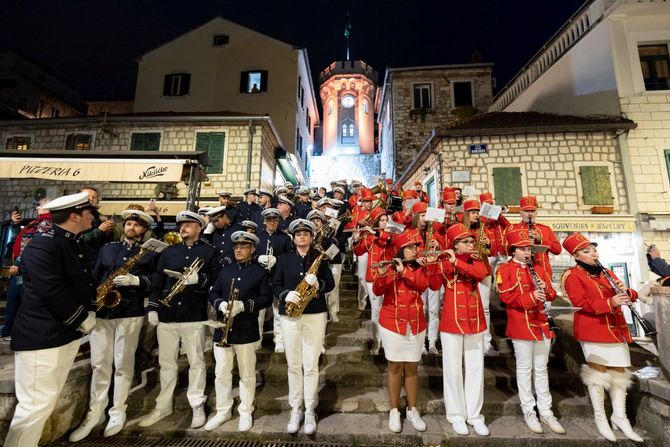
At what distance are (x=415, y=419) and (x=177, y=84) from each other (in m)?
20.9

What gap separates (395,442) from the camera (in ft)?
12.4

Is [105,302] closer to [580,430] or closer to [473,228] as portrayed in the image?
[473,228]

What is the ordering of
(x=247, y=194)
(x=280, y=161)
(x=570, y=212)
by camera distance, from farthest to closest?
(x=280, y=161), (x=570, y=212), (x=247, y=194)

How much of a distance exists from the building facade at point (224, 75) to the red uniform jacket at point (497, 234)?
14354 mm

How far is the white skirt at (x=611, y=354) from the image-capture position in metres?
3.84

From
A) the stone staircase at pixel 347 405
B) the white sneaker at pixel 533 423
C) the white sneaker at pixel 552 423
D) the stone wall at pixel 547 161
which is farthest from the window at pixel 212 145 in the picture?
the white sneaker at pixel 552 423

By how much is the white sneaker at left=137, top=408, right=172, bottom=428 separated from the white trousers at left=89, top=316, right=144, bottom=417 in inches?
11.6

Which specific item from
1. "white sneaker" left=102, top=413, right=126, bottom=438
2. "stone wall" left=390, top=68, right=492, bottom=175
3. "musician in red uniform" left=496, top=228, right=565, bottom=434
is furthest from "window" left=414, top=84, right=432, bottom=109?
"white sneaker" left=102, top=413, right=126, bottom=438

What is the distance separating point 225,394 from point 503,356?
14.5 ft

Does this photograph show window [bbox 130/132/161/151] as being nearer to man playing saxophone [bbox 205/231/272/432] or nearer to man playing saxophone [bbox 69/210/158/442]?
man playing saxophone [bbox 69/210/158/442]

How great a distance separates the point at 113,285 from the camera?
4105 mm

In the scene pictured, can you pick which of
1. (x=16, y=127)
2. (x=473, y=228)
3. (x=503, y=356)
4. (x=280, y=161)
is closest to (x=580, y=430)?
(x=503, y=356)

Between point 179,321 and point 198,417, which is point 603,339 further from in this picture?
point 179,321

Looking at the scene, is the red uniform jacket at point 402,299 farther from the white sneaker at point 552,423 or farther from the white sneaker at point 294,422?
the white sneaker at point 552,423
